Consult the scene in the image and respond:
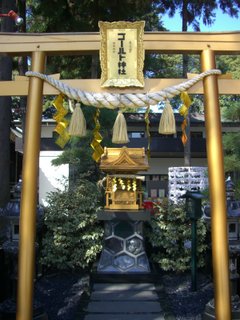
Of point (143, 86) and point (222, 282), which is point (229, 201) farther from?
→ point (143, 86)

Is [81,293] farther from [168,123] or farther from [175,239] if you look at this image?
[168,123]

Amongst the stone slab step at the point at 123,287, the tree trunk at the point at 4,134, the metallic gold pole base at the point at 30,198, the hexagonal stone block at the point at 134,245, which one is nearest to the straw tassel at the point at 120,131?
the metallic gold pole base at the point at 30,198

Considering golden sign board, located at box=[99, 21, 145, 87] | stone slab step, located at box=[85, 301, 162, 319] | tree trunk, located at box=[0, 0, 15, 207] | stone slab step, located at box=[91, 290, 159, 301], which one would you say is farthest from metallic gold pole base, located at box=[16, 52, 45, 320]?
tree trunk, located at box=[0, 0, 15, 207]

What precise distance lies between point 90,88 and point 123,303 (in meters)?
3.09

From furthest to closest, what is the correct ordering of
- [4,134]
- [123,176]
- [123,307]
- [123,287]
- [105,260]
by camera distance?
[4,134]
[123,176]
[105,260]
[123,287]
[123,307]

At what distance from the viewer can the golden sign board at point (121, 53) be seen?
4207mm

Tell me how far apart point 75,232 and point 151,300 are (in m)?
2.26

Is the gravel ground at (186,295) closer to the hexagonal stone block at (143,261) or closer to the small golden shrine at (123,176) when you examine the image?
the hexagonal stone block at (143,261)

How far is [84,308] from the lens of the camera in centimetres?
531

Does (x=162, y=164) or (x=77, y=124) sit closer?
(x=77, y=124)

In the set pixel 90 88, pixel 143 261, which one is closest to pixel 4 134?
pixel 143 261

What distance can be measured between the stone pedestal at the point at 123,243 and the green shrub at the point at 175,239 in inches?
11.9

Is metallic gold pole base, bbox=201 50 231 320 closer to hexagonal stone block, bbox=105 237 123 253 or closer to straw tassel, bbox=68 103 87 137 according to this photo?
straw tassel, bbox=68 103 87 137

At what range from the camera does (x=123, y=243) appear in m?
7.29
